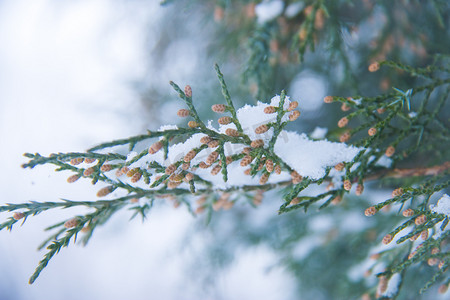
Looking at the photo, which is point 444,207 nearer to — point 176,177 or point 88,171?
point 176,177

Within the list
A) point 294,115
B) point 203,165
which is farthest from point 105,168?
point 294,115

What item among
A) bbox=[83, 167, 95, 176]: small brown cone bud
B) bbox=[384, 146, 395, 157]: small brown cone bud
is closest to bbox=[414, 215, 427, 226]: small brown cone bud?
bbox=[384, 146, 395, 157]: small brown cone bud

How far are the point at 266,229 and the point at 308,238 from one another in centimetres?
40

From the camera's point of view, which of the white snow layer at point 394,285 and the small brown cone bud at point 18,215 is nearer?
the small brown cone bud at point 18,215

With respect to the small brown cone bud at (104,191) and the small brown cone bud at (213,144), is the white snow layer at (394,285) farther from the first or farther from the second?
the small brown cone bud at (104,191)

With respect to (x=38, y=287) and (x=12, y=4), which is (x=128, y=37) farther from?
(x=38, y=287)

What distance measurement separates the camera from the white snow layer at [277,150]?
123 cm

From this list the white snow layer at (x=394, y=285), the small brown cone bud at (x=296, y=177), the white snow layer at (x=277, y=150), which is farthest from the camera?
the white snow layer at (x=394, y=285)

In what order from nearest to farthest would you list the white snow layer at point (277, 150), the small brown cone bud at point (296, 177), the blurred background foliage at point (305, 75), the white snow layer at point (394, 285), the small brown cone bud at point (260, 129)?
1. the small brown cone bud at point (260, 129)
2. the white snow layer at point (277, 150)
3. the small brown cone bud at point (296, 177)
4. the white snow layer at point (394, 285)
5. the blurred background foliage at point (305, 75)

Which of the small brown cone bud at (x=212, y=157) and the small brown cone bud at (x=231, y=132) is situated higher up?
the small brown cone bud at (x=231, y=132)

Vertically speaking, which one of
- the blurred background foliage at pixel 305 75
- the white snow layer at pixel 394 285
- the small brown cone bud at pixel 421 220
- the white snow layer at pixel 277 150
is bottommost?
the white snow layer at pixel 394 285

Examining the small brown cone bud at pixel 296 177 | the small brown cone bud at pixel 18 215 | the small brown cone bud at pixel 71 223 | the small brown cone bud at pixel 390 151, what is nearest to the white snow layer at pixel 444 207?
the small brown cone bud at pixel 390 151

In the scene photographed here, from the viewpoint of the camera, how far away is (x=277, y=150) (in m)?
1.34

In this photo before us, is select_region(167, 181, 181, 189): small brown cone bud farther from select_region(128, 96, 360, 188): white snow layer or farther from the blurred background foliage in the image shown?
the blurred background foliage
